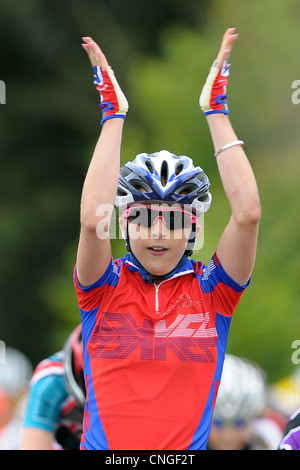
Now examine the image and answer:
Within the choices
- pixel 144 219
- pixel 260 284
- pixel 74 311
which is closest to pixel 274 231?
pixel 260 284

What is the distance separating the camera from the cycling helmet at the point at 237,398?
757 centimetres

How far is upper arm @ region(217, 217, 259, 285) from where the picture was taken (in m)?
4.34

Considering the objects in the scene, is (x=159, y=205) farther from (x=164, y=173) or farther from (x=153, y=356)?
(x=153, y=356)

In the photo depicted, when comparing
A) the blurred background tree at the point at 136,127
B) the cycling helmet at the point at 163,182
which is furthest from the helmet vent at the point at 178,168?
the blurred background tree at the point at 136,127

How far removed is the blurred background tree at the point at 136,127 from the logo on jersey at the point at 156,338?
6.00 meters

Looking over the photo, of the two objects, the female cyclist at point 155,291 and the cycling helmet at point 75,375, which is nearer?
the female cyclist at point 155,291

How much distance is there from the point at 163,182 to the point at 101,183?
1.64 ft

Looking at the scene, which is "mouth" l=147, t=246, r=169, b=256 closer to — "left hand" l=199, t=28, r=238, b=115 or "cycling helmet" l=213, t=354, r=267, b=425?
"left hand" l=199, t=28, r=238, b=115

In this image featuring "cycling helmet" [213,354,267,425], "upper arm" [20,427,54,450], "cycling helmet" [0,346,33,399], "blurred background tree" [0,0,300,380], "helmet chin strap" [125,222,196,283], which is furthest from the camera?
"blurred background tree" [0,0,300,380]

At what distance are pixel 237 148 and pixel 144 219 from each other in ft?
1.90

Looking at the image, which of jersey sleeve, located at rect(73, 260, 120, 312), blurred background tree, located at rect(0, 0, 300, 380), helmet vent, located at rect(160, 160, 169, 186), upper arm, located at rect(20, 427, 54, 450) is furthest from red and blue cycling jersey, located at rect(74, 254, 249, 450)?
blurred background tree, located at rect(0, 0, 300, 380)

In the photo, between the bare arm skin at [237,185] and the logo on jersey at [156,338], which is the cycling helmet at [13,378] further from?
the bare arm skin at [237,185]

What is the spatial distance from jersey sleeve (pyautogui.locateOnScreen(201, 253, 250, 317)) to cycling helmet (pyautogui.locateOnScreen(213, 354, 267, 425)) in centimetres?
318

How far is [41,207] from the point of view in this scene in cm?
1627
